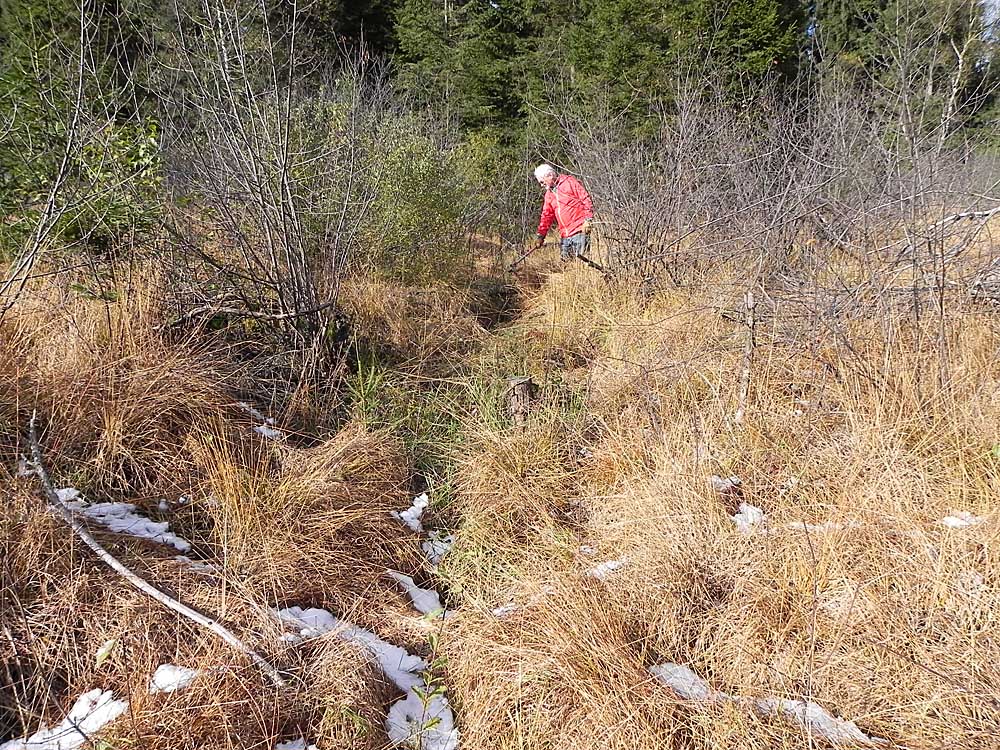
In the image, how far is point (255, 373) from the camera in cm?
293

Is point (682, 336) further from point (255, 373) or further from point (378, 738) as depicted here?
point (378, 738)

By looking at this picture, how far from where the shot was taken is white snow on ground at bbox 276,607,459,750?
149 cm

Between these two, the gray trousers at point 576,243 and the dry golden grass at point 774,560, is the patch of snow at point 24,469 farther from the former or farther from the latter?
the gray trousers at point 576,243

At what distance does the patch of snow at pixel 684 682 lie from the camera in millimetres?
1442

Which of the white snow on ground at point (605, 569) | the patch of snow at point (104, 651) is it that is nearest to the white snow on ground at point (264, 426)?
the patch of snow at point (104, 651)

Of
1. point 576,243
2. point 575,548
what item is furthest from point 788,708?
point 576,243

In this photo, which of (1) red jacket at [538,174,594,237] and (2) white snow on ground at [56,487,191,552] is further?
(1) red jacket at [538,174,594,237]

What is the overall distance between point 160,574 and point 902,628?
2.13 meters

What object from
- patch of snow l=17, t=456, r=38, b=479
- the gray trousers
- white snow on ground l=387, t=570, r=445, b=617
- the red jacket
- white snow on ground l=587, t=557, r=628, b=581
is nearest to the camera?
patch of snow l=17, t=456, r=38, b=479

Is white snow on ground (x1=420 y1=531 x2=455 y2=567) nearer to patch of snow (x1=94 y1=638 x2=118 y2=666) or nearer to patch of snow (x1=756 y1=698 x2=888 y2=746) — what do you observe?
patch of snow (x1=94 y1=638 x2=118 y2=666)

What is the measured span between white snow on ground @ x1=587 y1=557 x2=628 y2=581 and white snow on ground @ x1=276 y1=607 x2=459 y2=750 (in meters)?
0.61

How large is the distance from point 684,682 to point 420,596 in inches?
37.9

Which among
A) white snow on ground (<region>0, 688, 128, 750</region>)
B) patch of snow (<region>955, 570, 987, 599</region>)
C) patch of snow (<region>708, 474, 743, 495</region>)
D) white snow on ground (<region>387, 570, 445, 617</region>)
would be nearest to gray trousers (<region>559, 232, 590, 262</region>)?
patch of snow (<region>708, 474, 743, 495</region>)

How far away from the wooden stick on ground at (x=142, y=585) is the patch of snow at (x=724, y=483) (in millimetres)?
1627
